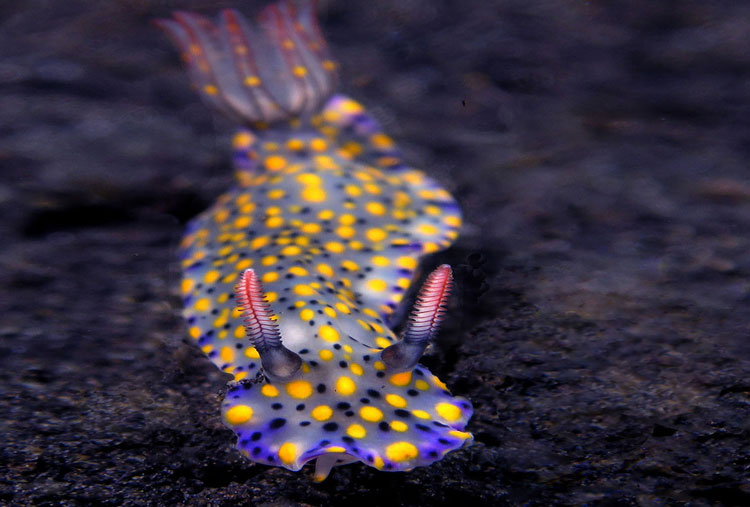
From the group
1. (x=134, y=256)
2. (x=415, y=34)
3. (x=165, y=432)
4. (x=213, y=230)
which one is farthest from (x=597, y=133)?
(x=165, y=432)

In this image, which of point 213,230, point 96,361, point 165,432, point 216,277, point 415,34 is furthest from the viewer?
point 415,34

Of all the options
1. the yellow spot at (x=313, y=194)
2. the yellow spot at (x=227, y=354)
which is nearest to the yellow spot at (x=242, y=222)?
the yellow spot at (x=313, y=194)

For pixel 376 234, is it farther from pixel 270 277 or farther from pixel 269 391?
pixel 269 391

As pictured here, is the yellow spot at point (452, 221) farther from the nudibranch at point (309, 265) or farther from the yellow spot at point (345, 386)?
the yellow spot at point (345, 386)

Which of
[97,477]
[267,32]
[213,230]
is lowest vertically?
[97,477]

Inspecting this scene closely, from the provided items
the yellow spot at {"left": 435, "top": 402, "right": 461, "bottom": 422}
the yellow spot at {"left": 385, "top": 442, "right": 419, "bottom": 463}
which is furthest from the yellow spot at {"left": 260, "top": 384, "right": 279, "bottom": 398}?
the yellow spot at {"left": 435, "top": 402, "right": 461, "bottom": 422}

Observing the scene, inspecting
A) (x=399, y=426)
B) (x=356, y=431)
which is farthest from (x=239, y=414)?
(x=399, y=426)

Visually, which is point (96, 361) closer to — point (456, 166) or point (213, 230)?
point (213, 230)
